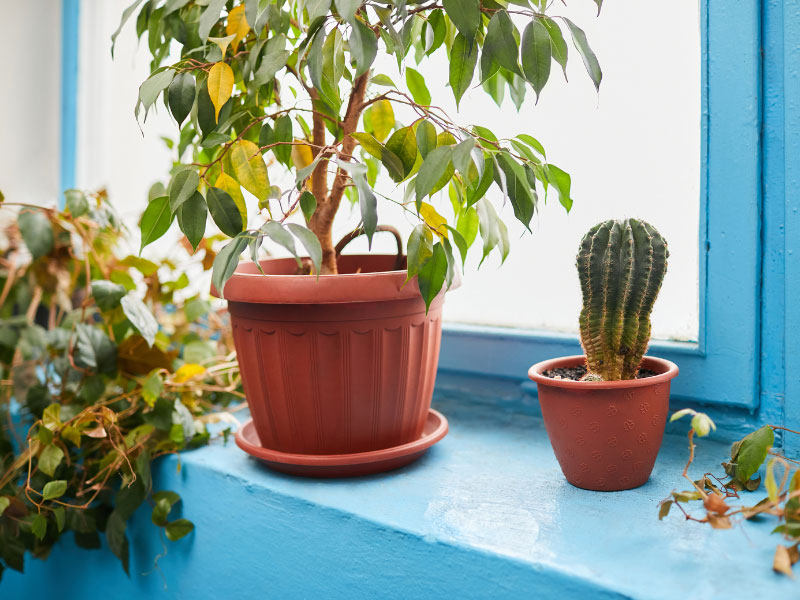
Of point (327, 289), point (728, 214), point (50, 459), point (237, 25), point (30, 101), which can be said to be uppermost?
point (30, 101)

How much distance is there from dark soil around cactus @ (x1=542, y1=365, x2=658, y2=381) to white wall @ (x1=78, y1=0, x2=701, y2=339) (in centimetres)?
17

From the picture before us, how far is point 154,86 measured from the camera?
72 centimetres

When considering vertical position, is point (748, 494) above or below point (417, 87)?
below

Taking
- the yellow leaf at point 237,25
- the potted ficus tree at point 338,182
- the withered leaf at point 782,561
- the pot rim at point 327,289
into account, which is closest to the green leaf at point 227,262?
the potted ficus tree at point 338,182

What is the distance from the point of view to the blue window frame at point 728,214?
84 centimetres

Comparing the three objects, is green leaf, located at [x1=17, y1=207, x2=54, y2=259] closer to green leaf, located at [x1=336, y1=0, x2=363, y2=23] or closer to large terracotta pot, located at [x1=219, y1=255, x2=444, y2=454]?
large terracotta pot, located at [x1=219, y1=255, x2=444, y2=454]

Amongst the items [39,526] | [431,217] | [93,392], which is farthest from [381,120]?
[39,526]

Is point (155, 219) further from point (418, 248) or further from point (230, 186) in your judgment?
point (418, 248)

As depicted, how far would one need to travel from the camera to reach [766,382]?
85 cm

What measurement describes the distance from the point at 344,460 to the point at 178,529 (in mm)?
297

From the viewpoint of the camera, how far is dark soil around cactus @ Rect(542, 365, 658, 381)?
32.5 inches

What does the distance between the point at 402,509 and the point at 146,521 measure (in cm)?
47

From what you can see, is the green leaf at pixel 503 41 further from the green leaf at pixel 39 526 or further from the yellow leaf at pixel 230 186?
the green leaf at pixel 39 526

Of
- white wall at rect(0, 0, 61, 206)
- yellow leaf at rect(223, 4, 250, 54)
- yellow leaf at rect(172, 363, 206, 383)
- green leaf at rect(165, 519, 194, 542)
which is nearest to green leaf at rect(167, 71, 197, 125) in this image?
yellow leaf at rect(223, 4, 250, 54)
